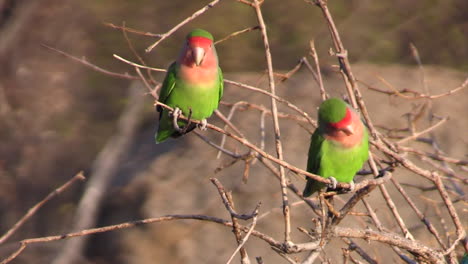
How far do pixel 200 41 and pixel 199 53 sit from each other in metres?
0.07

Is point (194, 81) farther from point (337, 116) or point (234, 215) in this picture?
point (234, 215)

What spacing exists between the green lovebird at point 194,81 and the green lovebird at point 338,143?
552mm

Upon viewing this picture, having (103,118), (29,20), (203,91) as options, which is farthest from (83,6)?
(203,91)

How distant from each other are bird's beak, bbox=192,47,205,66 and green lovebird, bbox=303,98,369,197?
0.59 meters

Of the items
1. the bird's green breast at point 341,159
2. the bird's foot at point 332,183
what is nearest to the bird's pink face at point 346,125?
the bird's green breast at point 341,159

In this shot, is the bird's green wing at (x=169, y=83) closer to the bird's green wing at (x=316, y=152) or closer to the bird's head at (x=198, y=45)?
the bird's head at (x=198, y=45)

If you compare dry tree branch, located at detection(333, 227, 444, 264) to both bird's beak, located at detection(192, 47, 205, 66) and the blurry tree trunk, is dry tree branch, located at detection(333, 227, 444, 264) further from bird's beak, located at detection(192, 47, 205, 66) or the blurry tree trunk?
the blurry tree trunk

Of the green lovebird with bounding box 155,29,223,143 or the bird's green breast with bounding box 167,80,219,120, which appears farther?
the bird's green breast with bounding box 167,80,219,120

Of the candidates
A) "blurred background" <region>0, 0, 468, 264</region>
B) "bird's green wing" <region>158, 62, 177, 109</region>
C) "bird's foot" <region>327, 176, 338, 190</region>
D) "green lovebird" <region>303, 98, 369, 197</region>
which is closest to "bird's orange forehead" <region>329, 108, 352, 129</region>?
"green lovebird" <region>303, 98, 369, 197</region>

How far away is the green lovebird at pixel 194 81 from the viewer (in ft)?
12.4

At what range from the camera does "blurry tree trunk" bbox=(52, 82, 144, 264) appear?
8.45m

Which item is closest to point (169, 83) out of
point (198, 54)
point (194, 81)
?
Answer: point (194, 81)

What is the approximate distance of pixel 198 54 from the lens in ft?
12.3

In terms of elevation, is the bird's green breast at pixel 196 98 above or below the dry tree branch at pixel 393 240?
above
